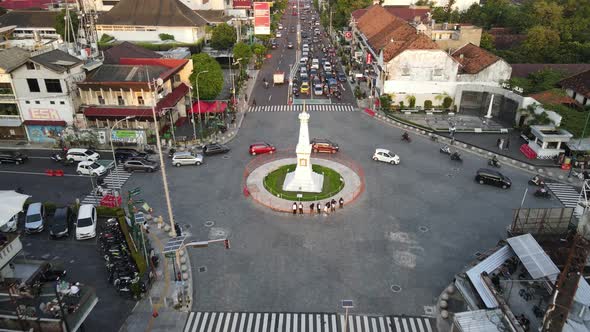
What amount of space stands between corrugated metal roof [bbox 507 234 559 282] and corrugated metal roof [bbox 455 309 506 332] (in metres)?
4.70

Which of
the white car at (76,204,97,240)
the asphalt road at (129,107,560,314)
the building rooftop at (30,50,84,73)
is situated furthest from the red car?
the building rooftop at (30,50,84,73)

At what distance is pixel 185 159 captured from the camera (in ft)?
162

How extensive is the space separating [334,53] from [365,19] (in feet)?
38.9

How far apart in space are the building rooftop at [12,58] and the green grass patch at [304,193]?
34.6 m

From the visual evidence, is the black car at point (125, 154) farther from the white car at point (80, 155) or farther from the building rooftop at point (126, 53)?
the building rooftop at point (126, 53)

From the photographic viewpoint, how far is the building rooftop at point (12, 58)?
171 feet

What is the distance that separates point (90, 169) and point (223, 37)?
60983mm

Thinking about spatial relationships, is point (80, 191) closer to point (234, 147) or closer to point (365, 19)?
point (234, 147)

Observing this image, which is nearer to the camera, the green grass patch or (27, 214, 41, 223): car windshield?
(27, 214, 41, 223): car windshield

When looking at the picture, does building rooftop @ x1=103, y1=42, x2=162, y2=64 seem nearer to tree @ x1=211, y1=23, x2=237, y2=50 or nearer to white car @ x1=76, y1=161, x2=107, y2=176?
white car @ x1=76, y1=161, x2=107, y2=176

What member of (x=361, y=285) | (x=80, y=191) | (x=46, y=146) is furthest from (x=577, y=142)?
(x=46, y=146)

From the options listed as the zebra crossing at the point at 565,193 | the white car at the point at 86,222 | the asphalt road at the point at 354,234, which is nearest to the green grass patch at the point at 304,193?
the asphalt road at the point at 354,234

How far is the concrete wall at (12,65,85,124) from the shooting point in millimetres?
53062

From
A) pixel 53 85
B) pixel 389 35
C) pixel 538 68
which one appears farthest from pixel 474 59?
pixel 53 85
